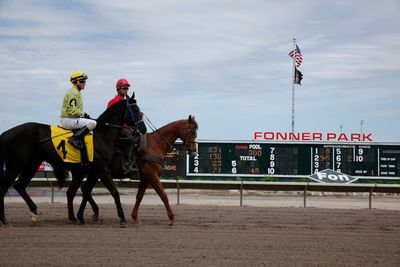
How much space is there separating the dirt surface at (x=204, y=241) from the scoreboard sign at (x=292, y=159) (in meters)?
11.7

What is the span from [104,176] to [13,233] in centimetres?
198

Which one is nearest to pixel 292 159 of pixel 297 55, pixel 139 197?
pixel 297 55

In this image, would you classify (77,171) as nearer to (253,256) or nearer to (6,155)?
(6,155)

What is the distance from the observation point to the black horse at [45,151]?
11.4 m

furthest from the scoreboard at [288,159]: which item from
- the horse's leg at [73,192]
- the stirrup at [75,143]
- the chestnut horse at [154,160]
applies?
the stirrup at [75,143]

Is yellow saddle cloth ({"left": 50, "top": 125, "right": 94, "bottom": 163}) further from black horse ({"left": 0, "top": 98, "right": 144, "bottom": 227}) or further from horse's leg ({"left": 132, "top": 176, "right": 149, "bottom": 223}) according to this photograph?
horse's leg ({"left": 132, "top": 176, "right": 149, "bottom": 223})

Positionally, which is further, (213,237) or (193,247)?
(213,237)

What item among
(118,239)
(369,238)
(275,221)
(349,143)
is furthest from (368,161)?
(118,239)

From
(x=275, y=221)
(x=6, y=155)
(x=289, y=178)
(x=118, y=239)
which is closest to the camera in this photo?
(x=118, y=239)

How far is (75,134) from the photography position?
11.5 metres

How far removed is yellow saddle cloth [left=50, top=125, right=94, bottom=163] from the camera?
11578 millimetres

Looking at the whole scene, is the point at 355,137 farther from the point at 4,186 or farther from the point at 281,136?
the point at 4,186

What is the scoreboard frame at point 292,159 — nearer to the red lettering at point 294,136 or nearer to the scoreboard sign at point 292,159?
the scoreboard sign at point 292,159

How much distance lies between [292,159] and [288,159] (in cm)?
15
